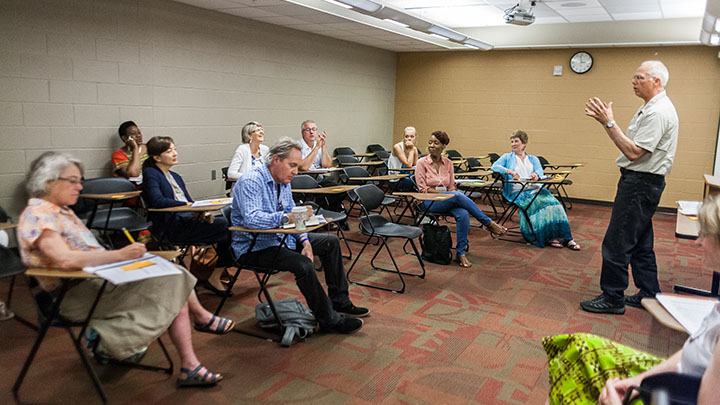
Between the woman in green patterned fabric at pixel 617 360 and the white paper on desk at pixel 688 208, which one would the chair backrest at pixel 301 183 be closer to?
the white paper on desk at pixel 688 208

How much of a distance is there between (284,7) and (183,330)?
15.5ft

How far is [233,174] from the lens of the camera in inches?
218

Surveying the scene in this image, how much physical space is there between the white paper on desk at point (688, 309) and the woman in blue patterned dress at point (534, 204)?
3.96 m

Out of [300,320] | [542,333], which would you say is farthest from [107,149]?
[542,333]

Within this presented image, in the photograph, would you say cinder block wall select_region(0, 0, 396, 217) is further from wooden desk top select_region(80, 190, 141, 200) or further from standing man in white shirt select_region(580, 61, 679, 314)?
standing man in white shirt select_region(580, 61, 679, 314)

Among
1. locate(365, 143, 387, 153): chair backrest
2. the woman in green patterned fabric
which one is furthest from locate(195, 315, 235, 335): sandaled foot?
locate(365, 143, 387, 153): chair backrest

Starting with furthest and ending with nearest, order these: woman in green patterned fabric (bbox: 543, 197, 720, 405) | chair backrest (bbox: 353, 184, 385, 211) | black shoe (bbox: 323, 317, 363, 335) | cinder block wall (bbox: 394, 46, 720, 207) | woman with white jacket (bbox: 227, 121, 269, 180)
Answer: cinder block wall (bbox: 394, 46, 720, 207) → woman with white jacket (bbox: 227, 121, 269, 180) → chair backrest (bbox: 353, 184, 385, 211) → black shoe (bbox: 323, 317, 363, 335) → woman in green patterned fabric (bbox: 543, 197, 720, 405)

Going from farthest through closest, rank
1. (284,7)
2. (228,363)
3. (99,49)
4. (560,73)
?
(560,73) < (284,7) < (99,49) < (228,363)

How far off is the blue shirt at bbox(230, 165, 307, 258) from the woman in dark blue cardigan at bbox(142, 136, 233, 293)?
612mm

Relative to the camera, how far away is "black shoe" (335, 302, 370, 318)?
365cm

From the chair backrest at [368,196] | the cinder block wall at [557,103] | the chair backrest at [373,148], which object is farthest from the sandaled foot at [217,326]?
the cinder block wall at [557,103]

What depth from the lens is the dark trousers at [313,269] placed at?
10.6ft

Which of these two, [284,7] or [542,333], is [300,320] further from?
[284,7]

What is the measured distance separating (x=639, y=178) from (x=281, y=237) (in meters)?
2.53
